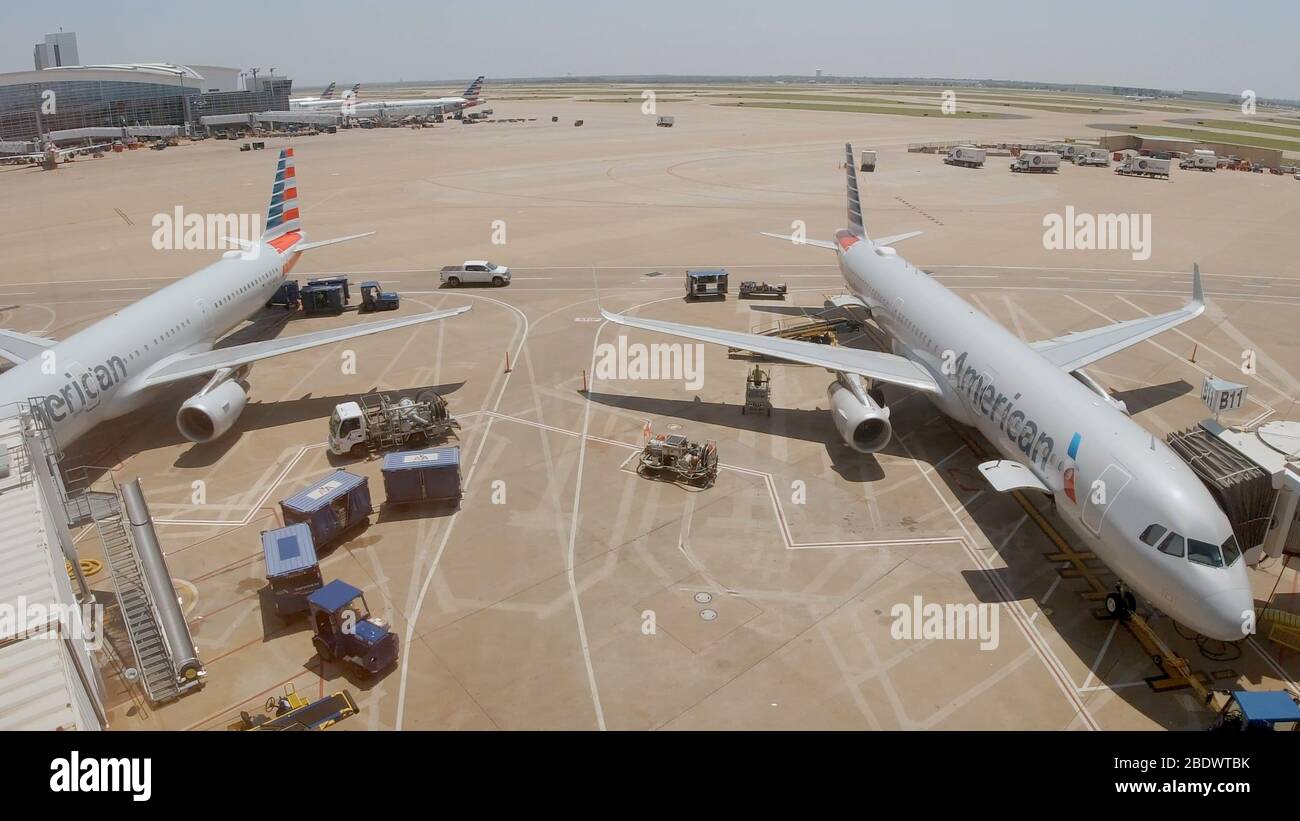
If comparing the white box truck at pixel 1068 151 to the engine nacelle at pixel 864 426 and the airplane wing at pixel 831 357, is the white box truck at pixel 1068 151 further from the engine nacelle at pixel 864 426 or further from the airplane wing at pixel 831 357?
the engine nacelle at pixel 864 426

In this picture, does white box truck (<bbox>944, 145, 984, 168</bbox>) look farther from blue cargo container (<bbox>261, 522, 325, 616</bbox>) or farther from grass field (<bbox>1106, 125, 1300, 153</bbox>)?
blue cargo container (<bbox>261, 522, 325, 616</bbox>)

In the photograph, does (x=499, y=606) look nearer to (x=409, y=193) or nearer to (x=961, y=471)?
(x=961, y=471)

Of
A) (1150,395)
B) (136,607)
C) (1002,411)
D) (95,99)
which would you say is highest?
(95,99)

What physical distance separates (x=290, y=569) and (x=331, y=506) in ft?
12.5

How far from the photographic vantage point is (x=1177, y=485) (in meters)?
19.0

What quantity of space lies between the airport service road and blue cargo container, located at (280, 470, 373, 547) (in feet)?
2.85

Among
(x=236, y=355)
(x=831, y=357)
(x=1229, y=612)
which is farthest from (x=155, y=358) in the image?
(x=1229, y=612)

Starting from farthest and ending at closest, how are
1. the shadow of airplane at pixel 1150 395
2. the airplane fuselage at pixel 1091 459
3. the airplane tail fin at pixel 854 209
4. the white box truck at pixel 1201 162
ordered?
the white box truck at pixel 1201 162 → the airplane tail fin at pixel 854 209 → the shadow of airplane at pixel 1150 395 → the airplane fuselage at pixel 1091 459

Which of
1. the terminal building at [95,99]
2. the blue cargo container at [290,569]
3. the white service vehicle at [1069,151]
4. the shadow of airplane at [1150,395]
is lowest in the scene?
the blue cargo container at [290,569]

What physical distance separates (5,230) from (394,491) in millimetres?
73510

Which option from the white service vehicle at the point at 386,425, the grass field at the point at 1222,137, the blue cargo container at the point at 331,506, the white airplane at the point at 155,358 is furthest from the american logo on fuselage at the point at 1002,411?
the grass field at the point at 1222,137

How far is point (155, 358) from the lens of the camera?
107 feet

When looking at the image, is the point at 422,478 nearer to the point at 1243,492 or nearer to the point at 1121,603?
the point at 1121,603

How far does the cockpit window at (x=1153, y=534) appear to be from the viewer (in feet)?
61.0
